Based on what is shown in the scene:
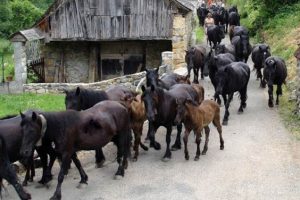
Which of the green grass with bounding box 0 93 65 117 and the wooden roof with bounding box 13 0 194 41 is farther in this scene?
the wooden roof with bounding box 13 0 194 41

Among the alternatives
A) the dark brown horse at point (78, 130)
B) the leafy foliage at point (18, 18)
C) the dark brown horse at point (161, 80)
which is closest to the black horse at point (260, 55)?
the dark brown horse at point (161, 80)

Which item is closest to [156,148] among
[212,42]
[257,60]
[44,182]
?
[44,182]

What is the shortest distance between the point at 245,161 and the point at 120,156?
9.80 ft

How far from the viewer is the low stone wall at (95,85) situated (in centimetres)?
1948

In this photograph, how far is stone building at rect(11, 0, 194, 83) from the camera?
23266mm

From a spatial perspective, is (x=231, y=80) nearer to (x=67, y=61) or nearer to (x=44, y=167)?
(x=44, y=167)

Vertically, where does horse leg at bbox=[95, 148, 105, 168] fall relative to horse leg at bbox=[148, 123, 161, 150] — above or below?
below

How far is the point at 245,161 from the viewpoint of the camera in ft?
38.1

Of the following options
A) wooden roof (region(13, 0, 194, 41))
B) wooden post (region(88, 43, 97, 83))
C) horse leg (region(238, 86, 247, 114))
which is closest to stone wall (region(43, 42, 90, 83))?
wooden post (region(88, 43, 97, 83))

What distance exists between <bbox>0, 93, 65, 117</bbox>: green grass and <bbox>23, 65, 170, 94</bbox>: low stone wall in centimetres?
39

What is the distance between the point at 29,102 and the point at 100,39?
7.06m

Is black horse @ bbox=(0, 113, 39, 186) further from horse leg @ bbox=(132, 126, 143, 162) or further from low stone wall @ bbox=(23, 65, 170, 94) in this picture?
low stone wall @ bbox=(23, 65, 170, 94)

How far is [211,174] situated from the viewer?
35.8ft

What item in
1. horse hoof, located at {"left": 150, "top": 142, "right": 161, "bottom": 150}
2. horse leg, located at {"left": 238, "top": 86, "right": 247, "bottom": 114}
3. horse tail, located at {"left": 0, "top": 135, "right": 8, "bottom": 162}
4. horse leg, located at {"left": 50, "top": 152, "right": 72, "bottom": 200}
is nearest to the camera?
horse tail, located at {"left": 0, "top": 135, "right": 8, "bottom": 162}
